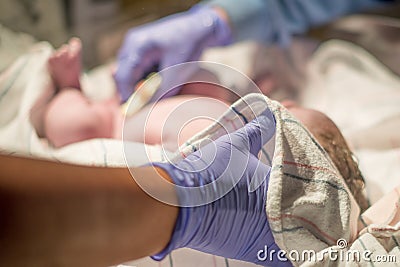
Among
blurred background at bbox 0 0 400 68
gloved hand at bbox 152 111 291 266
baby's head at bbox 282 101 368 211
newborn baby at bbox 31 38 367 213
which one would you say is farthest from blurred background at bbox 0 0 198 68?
gloved hand at bbox 152 111 291 266

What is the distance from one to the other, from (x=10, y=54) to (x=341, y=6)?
0.67m

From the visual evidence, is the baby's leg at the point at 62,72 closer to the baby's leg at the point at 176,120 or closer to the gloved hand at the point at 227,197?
the baby's leg at the point at 176,120

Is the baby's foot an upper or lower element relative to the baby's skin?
upper

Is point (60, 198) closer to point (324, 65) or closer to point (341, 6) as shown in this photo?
point (324, 65)

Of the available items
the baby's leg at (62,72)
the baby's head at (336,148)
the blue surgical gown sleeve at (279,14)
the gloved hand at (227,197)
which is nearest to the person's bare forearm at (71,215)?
the gloved hand at (227,197)

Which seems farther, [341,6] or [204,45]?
[341,6]

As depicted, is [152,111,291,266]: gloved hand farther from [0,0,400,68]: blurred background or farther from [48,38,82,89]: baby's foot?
[0,0,400,68]: blurred background

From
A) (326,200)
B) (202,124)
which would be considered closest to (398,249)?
(326,200)

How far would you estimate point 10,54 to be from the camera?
0.97 meters

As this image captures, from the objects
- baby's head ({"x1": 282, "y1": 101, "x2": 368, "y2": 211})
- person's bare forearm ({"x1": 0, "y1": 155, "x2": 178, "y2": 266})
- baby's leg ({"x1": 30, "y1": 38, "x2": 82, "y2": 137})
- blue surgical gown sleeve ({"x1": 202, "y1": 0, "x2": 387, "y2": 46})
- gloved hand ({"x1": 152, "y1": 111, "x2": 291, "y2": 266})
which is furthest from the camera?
blue surgical gown sleeve ({"x1": 202, "y1": 0, "x2": 387, "y2": 46})

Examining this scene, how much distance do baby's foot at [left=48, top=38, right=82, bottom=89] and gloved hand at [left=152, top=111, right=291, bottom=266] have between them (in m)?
0.49

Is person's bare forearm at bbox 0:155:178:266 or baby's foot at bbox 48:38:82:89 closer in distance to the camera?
person's bare forearm at bbox 0:155:178:266

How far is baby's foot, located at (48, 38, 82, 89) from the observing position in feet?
Answer: 2.99

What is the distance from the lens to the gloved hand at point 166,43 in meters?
0.94
